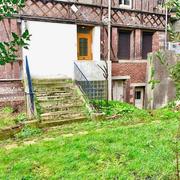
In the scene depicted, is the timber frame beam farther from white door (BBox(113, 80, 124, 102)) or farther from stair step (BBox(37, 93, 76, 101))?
stair step (BBox(37, 93, 76, 101))

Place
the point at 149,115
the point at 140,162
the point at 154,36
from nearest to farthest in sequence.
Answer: the point at 140,162, the point at 149,115, the point at 154,36

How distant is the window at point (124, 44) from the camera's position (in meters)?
13.3

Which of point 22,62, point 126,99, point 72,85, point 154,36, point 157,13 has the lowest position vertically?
point 126,99

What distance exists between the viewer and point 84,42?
1245 cm

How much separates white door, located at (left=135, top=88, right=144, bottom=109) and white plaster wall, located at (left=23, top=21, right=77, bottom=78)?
14.5 feet

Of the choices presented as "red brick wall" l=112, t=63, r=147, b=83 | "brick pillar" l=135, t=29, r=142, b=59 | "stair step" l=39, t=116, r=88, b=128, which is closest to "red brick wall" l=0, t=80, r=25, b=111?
"stair step" l=39, t=116, r=88, b=128

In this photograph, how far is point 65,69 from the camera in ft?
36.6

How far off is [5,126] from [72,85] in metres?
3.93

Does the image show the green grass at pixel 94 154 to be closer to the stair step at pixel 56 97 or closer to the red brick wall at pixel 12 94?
the stair step at pixel 56 97

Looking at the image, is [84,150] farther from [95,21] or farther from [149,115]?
[95,21]

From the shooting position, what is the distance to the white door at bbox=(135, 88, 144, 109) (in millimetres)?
13797

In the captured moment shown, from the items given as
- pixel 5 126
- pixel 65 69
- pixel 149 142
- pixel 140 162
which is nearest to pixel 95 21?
pixel 65 69

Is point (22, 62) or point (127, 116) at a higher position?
point (22, 62)

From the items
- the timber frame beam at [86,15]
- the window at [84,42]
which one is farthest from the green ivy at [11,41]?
the window at [84,42]
